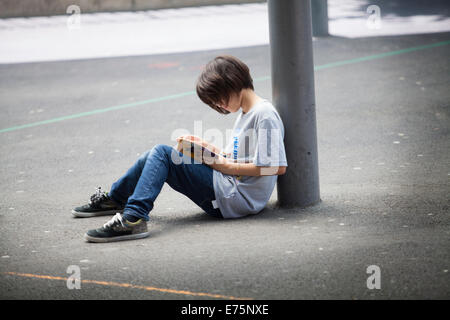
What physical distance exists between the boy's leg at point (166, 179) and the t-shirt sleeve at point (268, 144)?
397 millimetres

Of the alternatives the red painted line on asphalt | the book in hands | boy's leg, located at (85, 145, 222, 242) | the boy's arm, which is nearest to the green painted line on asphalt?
boy's leg, located at (85, 145, 222, 242)

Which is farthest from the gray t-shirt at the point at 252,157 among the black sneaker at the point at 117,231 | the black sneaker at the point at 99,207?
the black sneaker at the point at 99,207

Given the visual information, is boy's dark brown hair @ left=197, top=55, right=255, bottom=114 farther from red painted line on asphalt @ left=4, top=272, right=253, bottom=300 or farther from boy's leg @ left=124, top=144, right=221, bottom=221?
red painted line on asphalt @ left=4, top=272, right=253, bottom=300

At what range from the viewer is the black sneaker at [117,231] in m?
4.73

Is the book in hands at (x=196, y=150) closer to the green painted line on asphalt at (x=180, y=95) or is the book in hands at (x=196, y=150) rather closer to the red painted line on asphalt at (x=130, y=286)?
the red painted line on asphalt at (x=130, y=286)

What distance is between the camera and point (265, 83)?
401 inches

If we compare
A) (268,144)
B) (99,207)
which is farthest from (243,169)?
(99,207)

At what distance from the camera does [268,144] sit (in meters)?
4.77

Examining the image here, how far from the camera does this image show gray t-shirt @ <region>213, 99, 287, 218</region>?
4.78 m

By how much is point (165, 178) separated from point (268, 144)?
30.8 inches

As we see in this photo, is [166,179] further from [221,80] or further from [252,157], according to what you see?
[221,80]

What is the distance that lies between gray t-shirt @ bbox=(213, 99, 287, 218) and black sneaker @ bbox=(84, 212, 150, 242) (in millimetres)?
626
